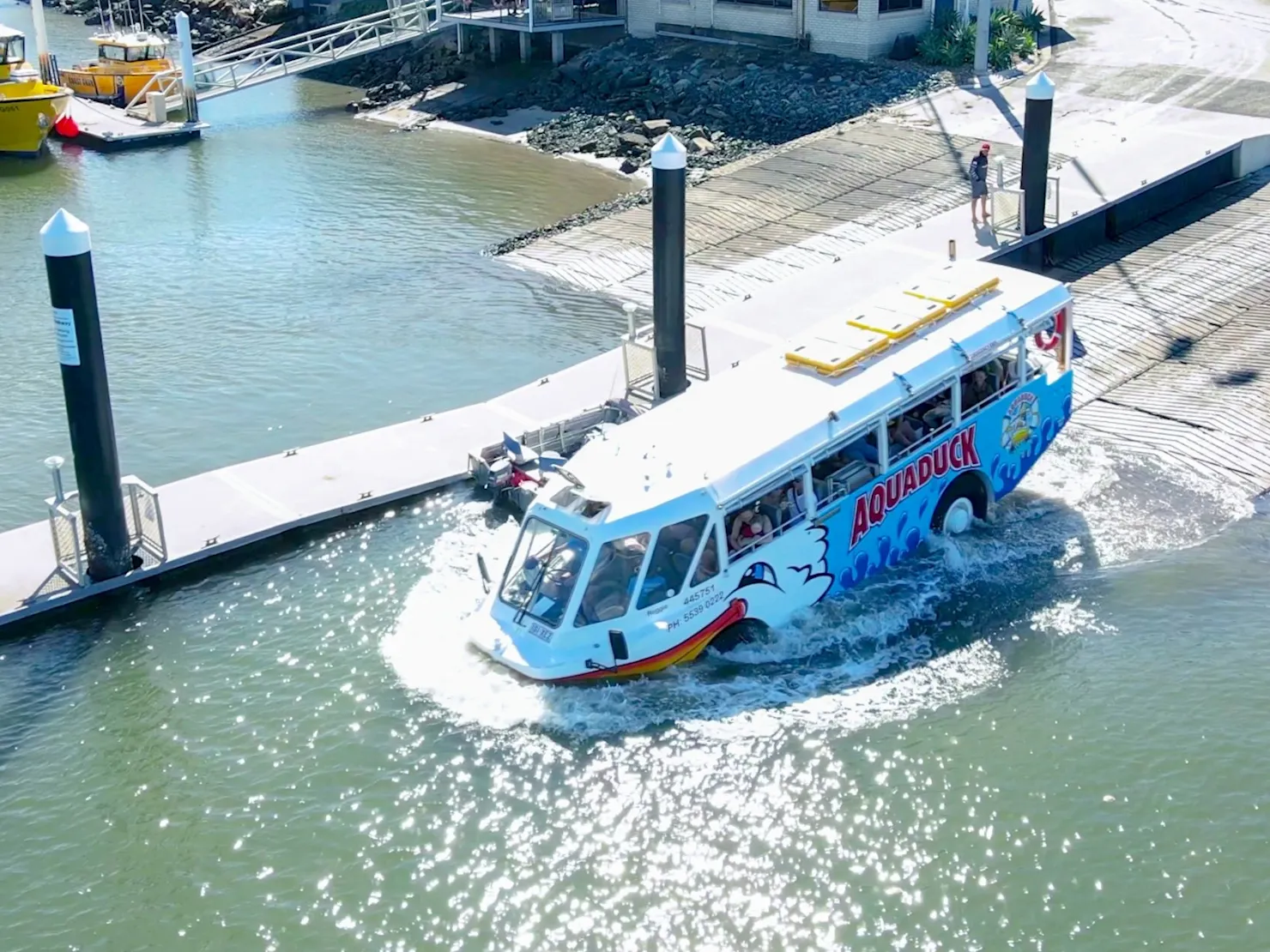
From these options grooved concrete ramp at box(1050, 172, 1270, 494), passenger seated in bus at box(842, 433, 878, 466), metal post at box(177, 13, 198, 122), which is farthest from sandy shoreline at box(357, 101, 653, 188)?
passenger seated in bus at box(842, 433, 878, 466)

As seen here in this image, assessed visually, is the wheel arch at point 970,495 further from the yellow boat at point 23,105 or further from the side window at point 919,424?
the yellow boat at point 23,105

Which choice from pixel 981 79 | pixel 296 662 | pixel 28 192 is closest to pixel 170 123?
pixel 28 192

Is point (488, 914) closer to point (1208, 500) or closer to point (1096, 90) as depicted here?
point (1208, 500)

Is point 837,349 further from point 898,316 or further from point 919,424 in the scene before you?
point 919,424

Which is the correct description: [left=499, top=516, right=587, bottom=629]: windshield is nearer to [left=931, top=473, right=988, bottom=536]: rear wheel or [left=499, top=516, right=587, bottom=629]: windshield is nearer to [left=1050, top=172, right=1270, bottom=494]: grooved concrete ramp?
[left=931, top=473, right=988, bottom=536]: rear wheel

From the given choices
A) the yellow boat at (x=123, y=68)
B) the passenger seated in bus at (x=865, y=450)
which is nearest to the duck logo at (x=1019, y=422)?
the passenger seated in bus at (x=865, y=450)

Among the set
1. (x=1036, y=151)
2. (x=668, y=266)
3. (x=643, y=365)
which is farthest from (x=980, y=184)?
(x=643, y=365)
